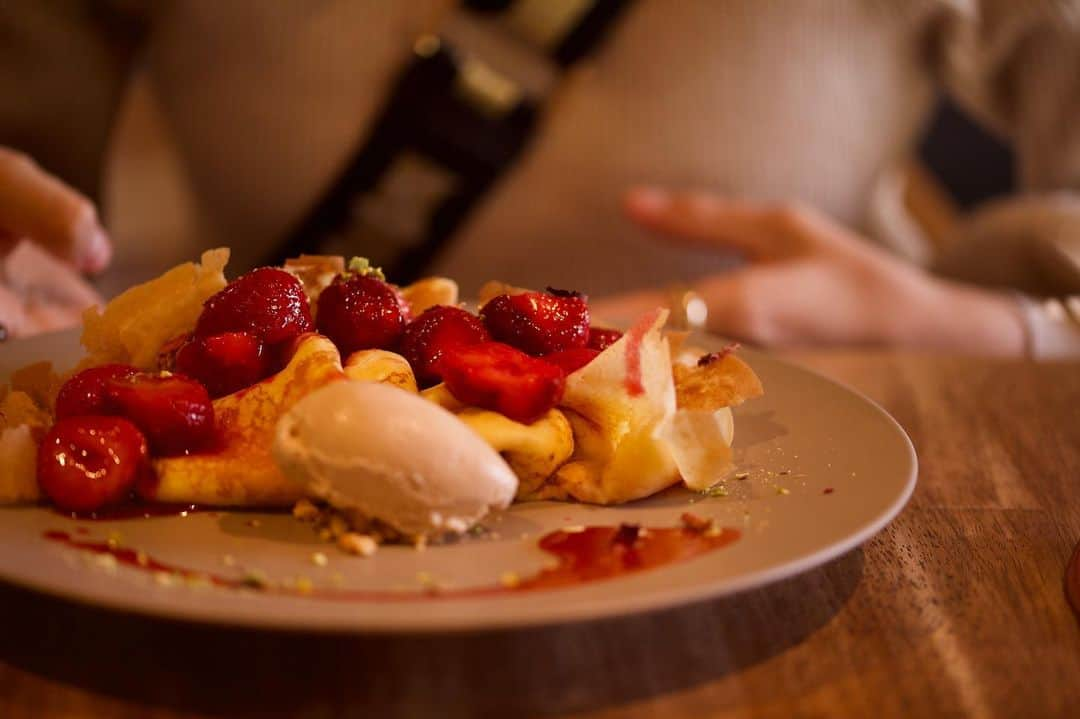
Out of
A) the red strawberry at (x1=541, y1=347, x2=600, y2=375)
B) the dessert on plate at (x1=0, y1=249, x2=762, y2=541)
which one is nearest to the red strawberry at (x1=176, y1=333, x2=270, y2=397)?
the dessert on plate at (x1=0, y1=249, x2=762, y2=541)

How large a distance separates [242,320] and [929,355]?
0.91 metres

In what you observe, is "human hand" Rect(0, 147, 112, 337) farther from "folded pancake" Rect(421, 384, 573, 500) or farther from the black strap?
the black strap

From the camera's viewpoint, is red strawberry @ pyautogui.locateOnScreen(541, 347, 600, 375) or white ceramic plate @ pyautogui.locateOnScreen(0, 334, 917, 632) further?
Answer: red strawberry @ pyautogui.locateOnScreen(541, 347, 600, 375)

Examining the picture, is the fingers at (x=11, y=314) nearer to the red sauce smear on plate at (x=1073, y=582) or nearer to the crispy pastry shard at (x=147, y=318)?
the crispy pastry shard at (x=147, y=318)

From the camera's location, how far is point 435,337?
0.80 metres

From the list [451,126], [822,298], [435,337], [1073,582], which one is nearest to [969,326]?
[822,298]

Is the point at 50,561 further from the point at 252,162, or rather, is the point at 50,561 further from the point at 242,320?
the point at 252,162

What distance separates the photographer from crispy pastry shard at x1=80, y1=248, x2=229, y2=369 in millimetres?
818

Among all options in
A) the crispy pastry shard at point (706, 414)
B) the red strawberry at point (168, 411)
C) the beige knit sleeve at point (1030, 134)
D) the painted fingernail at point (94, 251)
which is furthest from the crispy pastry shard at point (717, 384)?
the beige knit sleeve at point (1030, 134)

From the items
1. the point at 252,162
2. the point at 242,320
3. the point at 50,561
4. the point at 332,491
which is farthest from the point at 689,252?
the point at 50,561

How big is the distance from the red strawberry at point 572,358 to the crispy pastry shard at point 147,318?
0.28 m

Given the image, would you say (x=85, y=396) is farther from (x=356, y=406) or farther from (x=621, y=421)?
(x=621, y=421)

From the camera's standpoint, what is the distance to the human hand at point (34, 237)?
1006 millimetres

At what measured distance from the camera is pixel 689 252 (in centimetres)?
188
